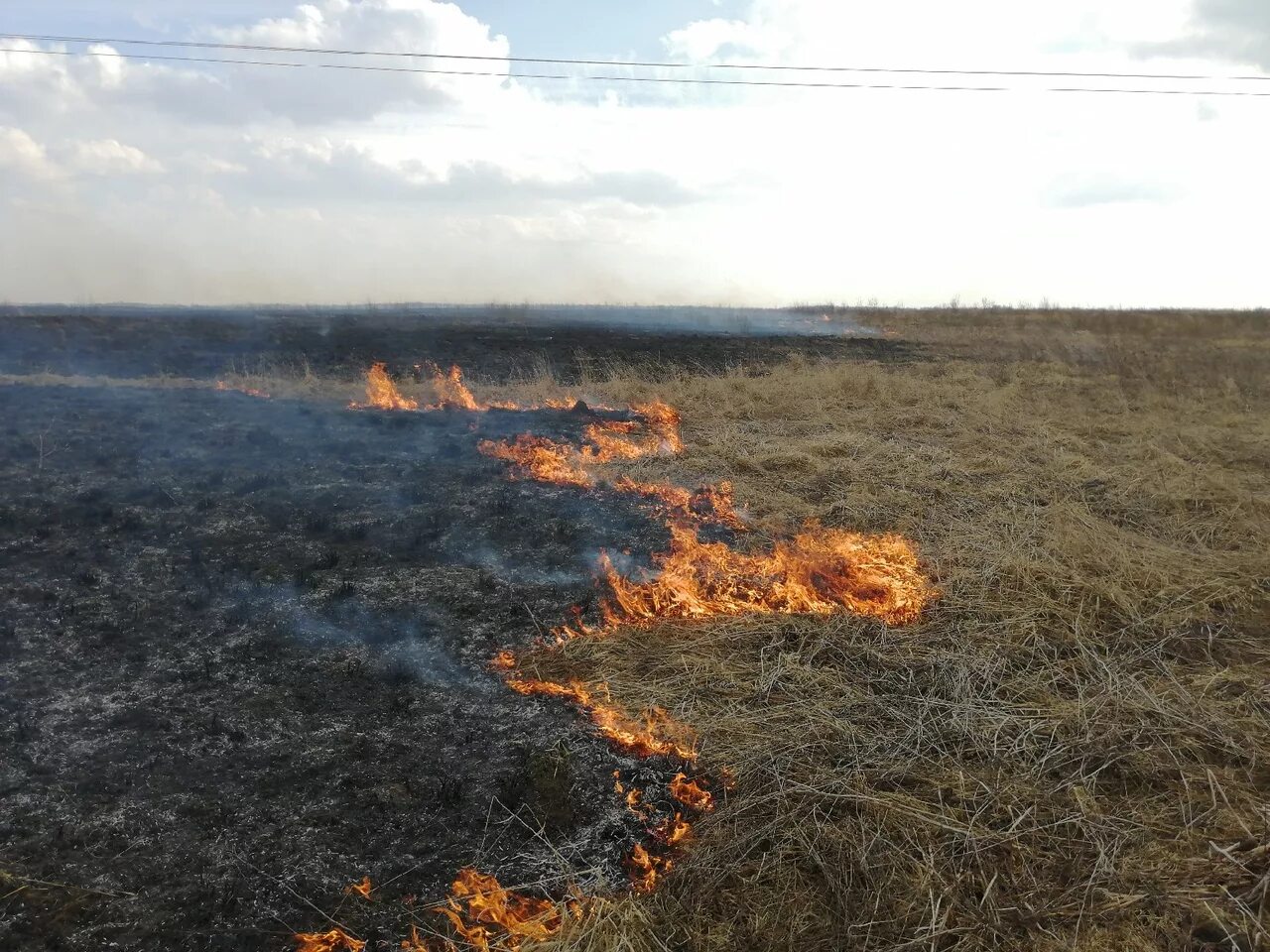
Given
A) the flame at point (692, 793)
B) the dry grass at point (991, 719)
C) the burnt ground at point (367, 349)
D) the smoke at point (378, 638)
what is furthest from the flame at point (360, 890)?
the burnt ground at point (367, 349)

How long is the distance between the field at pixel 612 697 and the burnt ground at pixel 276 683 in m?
0.03

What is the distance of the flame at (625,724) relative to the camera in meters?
4.58

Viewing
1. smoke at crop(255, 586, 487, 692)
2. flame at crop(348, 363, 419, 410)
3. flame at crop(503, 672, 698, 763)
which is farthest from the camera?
flame at crop(348, 363, 419, 410)

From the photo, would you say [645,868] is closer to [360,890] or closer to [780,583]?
[360,890]

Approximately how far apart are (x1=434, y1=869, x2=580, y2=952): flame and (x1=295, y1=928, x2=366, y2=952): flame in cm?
20

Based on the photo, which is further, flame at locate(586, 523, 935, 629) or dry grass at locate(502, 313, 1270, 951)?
flame at locate(586, 523, 935, 629)

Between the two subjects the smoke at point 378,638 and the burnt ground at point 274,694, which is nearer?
the burnt ground at point 274,694

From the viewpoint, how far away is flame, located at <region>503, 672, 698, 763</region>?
4578 millimetres

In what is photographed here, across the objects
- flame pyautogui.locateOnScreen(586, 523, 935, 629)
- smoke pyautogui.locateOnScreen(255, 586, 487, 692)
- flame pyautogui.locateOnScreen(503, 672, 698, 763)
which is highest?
flame pyautogui.locateOnScreen(586, 523, 935, 629)

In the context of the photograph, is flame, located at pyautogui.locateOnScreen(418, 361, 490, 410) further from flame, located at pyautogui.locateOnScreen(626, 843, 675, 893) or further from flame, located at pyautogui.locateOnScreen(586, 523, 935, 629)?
flame, located at pyautogui.locateOnScreen(626, 843, 675, 893)

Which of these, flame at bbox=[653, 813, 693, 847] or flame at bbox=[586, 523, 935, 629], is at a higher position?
flame at bbox=[586, 523, 935, 629]

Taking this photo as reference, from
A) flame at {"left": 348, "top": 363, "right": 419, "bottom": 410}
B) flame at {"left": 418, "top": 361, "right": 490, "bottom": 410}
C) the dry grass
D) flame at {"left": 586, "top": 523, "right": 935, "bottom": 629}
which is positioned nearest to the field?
the dry grass

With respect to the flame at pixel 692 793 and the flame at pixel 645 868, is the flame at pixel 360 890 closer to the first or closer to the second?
the flame at pixel 645 868

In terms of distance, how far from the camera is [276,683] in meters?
5.30
